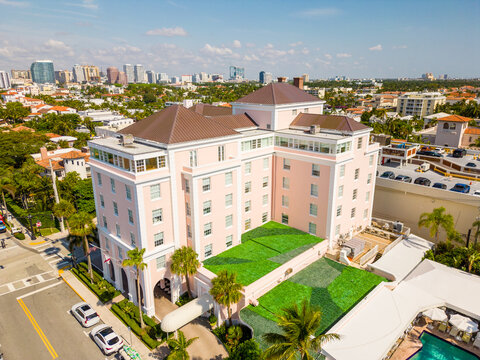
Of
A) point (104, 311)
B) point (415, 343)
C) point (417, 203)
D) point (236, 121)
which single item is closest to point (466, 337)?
point (415, 343)

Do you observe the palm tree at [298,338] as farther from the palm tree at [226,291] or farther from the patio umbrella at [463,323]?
the patio umbrella at [463,323]

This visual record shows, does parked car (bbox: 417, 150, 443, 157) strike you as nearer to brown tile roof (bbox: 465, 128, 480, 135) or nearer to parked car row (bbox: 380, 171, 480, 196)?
parked car row (bbox: 380, 171, 480, 196)

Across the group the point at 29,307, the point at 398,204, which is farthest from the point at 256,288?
the point at 398,204

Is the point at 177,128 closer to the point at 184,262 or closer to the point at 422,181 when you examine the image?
the point at 184,262

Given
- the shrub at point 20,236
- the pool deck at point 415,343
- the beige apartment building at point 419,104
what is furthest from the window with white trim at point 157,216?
the beige apartment building at point 419,104

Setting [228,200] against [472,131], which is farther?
[472,131]

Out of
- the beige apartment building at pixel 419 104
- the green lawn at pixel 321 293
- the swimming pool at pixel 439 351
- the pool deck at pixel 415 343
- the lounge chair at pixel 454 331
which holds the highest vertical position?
the beige apartment building at pixel 419 104
